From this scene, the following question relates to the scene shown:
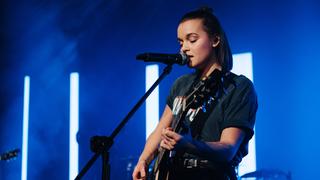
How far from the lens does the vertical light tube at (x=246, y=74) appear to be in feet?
12.3

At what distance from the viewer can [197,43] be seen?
76.2 inches

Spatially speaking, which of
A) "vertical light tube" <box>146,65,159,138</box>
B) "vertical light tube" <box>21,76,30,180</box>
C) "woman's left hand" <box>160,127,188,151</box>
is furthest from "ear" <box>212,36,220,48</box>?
"vertical light tube" <box>21,76,30,180</box>

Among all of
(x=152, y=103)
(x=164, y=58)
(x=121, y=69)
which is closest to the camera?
(x=164, y=58)

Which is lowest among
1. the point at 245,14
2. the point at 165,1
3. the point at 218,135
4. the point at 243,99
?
the point at 218,135

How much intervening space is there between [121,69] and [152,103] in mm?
561

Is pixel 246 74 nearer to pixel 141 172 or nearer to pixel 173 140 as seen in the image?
pixel 141 172

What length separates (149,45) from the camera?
445cm

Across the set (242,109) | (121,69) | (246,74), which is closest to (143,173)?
(242,109)

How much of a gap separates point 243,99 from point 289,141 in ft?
6.46

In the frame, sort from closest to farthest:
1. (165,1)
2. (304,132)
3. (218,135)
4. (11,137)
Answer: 1. (218,135)
2. (304,132)
3. (165,1)
4. (11,137)

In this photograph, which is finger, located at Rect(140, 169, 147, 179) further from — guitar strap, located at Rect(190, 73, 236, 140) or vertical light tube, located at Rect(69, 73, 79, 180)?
vertical light tube, located at Rect(69, 73, 79, 180)

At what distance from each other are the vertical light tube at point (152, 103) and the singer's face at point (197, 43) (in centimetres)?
234

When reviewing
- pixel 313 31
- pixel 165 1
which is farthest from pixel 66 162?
pixel 313 31

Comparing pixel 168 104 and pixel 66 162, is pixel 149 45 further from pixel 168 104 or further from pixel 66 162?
pixel 168 104
